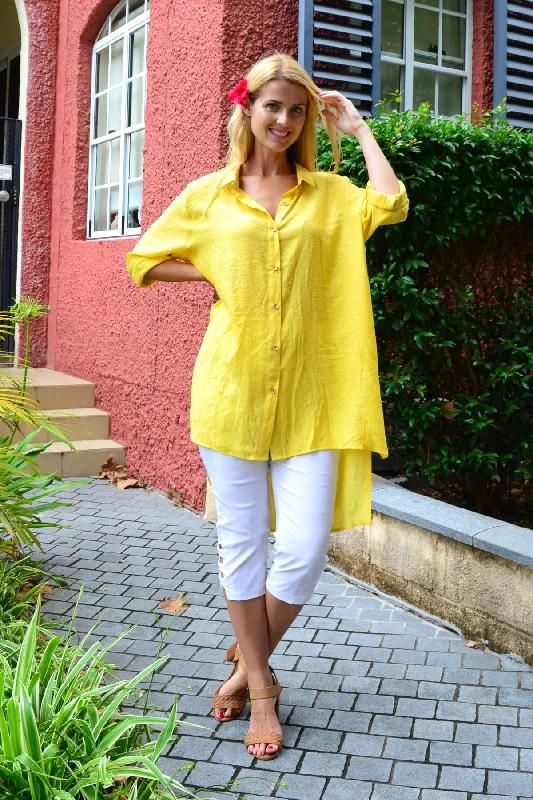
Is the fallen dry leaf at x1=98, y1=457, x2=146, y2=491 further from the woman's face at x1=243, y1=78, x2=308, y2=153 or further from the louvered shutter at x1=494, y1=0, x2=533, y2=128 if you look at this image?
the woman's face at x1=243, y1=78, x2=308, y2=153

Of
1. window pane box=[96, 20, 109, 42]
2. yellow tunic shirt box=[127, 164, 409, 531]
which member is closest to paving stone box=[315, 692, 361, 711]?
yellow tunic shirt box=[127, 164, 409, 531]

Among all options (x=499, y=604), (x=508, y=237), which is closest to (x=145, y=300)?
(x=508, y=237)

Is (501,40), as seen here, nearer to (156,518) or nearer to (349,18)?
(349,18)

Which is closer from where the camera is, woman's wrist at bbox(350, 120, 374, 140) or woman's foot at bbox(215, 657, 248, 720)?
woman's wrist at bbox(350, 120, 374, 140)

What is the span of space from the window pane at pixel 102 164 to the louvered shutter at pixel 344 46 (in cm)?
275

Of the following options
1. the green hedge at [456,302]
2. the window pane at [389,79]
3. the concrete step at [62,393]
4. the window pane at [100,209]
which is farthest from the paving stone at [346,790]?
the window pane at [100,209]

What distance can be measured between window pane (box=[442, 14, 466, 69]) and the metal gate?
3935 millimetres

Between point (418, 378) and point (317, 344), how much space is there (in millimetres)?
1757

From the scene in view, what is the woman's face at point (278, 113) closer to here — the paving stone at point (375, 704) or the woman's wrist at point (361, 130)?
the woman's wrist at point (361, 130)

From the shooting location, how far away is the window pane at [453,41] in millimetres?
6469

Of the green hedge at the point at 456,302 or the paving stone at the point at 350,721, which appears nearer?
the paving stone at the point at 350,721

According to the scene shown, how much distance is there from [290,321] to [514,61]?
4137mm

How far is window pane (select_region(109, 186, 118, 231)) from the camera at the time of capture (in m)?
7.60

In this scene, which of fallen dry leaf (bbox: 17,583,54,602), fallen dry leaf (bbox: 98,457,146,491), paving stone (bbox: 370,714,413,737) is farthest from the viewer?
fallen dry leaf (bbox: 98,457,146,491)
